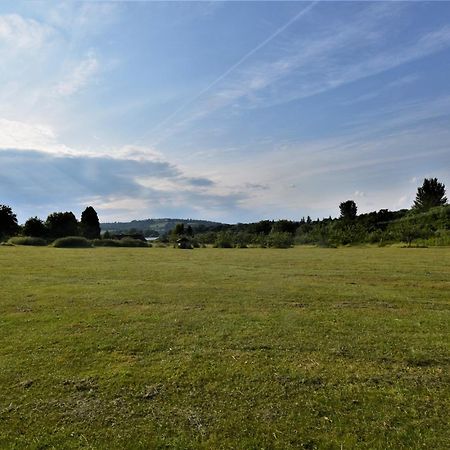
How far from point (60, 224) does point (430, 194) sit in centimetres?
9854

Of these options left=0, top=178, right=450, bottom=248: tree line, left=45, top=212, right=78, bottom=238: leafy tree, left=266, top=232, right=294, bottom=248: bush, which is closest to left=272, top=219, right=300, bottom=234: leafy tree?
left=0, top=178, right=450, bottom=248: tree line

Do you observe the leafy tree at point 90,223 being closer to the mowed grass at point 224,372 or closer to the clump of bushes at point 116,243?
the clump of bushes at point 116,243

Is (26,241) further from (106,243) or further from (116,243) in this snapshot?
(116,243)

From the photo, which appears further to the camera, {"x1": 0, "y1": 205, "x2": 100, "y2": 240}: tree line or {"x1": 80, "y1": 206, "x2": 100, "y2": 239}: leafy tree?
{"x1": 80, "y1": 206, "x2": 100, "y2": 239}: leafy tree

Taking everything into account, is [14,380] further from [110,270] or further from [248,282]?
[110,270]

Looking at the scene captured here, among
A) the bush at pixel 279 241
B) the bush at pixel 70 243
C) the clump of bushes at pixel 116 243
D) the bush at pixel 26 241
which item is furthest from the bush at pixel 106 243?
the bush at pixel 279 241

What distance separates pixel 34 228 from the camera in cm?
7612

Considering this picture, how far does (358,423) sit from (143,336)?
18.2 ft

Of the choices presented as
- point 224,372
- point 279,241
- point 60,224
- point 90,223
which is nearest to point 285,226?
point 279,241

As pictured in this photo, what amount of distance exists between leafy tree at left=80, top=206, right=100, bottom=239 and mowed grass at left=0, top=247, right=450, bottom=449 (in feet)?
250

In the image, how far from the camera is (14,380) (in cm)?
672

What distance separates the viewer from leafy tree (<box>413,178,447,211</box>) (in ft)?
348

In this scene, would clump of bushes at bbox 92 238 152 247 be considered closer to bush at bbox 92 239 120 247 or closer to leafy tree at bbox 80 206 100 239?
bush at bbox 92 239 120 247

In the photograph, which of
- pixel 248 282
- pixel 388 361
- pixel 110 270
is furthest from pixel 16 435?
pixel 110 270
